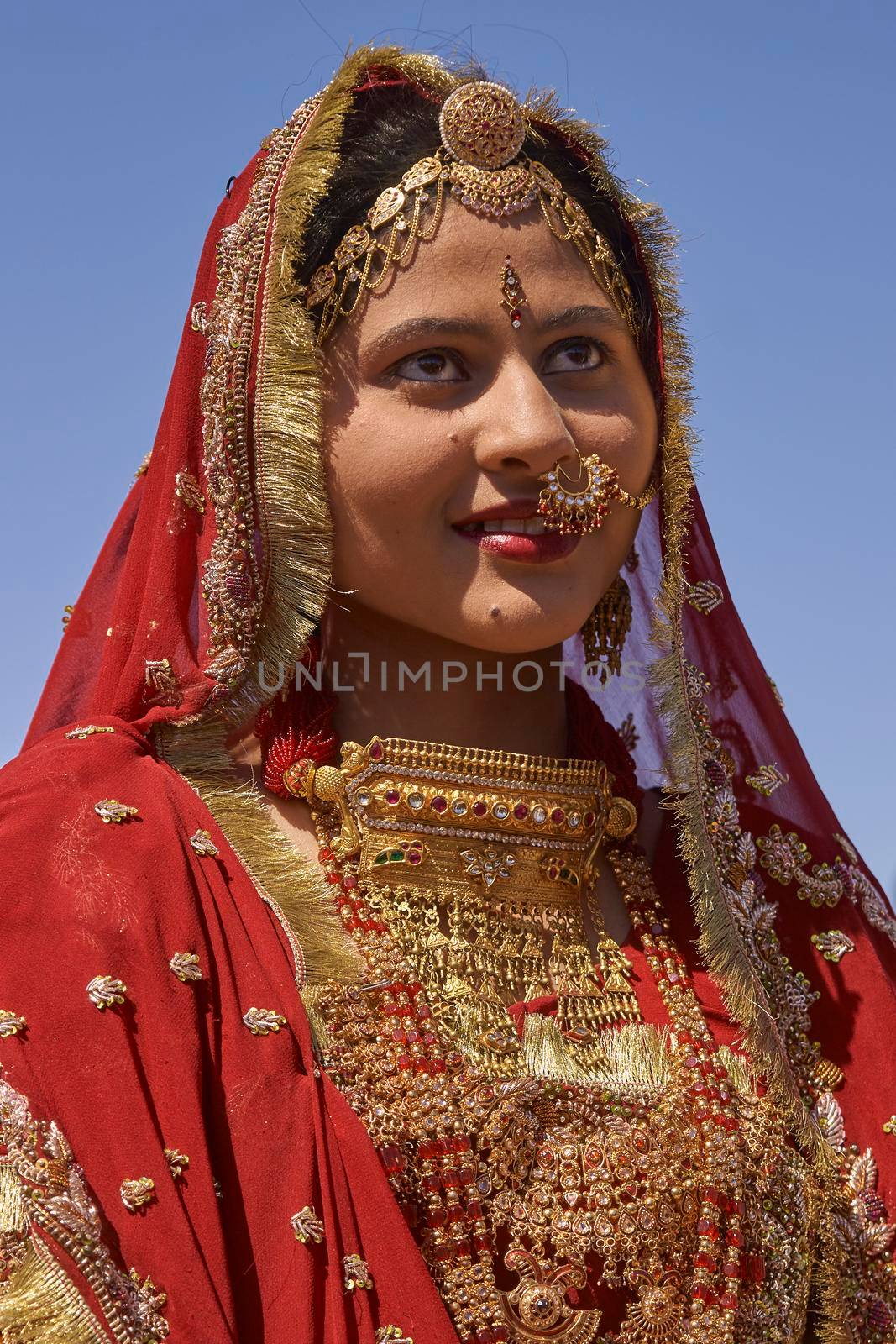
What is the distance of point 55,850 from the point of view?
277 cm

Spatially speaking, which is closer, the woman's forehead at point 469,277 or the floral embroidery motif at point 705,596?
the woman's forehead at point 469,277

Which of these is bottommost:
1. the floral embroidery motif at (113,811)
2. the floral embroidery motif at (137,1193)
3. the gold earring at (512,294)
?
the floral embroidery motif at (137,1193)

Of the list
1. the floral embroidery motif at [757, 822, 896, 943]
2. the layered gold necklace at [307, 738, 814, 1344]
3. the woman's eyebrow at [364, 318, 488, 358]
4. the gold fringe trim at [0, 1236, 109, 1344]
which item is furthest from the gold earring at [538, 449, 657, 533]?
the gold fringe trim at [0, 1236, 109, 1344]

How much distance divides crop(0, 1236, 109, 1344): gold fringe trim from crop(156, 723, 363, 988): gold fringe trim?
0.61m

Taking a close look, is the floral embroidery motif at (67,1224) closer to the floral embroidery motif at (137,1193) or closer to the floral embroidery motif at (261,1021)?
the floral embroidery motif at (137,1193)

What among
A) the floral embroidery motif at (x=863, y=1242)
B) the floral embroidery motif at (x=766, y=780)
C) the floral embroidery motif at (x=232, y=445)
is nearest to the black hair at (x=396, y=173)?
the floral embroidery motif at (x=232, y=445)

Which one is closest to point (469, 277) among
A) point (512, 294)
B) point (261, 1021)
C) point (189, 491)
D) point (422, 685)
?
point (512, 294)

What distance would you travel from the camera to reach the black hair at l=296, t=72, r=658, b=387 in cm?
315

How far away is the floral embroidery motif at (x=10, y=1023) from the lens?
100 inches

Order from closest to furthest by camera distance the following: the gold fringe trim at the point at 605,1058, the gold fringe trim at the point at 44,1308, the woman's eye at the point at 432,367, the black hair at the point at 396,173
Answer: the gold fringe trim at the point at 44,1308 < the gold fringe trim at the point at 605,1058 < the woman's eye at the point at 432,367 < the black hair at the point at 396,173

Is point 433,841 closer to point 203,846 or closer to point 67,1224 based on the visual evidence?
point 203,846

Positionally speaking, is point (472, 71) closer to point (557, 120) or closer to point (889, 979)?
point (557, 120)

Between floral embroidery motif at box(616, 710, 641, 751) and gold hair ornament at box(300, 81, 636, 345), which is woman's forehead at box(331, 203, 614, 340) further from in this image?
floral embroidery motif at box(616, 710, 641, 751)

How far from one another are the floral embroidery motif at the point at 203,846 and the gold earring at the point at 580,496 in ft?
2.58
